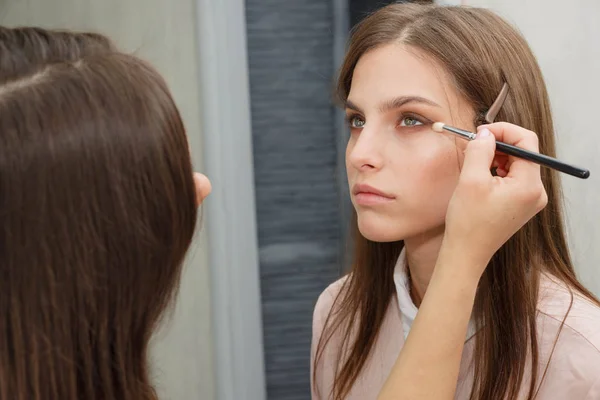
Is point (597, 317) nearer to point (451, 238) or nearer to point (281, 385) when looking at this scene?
point (451, 238)

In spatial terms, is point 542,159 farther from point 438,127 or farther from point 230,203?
point 230,203

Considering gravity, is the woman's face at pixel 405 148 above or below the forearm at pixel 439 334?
above

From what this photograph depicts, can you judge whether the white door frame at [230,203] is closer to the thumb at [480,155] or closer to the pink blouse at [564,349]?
the pink blouse at [564,349]

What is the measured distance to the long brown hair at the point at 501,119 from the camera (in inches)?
30.1

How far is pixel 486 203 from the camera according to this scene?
628mm

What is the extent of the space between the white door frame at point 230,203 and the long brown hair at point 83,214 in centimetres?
44

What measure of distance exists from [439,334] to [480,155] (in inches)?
6.3

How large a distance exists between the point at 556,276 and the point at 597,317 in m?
0.07

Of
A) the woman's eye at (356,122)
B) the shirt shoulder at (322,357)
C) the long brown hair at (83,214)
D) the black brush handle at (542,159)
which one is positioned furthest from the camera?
the shirt shoulder at (322,357)

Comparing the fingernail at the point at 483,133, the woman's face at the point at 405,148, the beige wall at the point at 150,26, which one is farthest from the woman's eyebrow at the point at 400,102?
the beige wall at the point at 150,26

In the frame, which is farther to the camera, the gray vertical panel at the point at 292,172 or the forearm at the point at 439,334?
the gray vertical panel at the point at 292,172

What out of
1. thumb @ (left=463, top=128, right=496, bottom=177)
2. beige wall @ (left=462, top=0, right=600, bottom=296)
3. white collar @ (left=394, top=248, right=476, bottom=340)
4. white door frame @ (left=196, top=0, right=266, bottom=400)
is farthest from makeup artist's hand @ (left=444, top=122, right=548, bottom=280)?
white door frame @ (left=196, top=0, right=266, bottom=400)

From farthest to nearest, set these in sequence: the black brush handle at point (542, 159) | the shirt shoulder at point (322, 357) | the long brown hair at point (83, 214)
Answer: the shirt shoulder at point (322, 357) < the black brush handle at point (542, 159) < the long brown hair at point (83, 214)

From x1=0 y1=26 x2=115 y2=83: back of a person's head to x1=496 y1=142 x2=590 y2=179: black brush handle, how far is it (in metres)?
0.35
